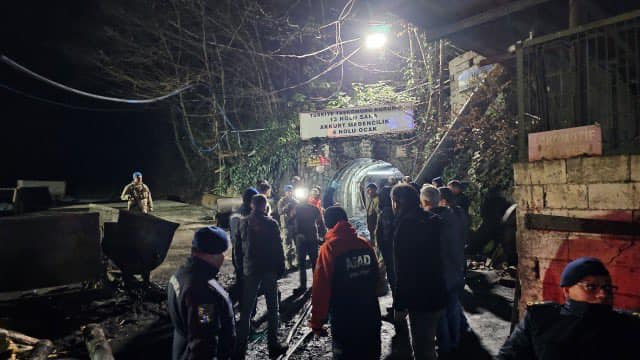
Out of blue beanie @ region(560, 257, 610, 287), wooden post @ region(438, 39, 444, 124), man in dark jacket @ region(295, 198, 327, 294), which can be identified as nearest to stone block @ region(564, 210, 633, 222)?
blue beanie @ region(560, 257, 610, 287)

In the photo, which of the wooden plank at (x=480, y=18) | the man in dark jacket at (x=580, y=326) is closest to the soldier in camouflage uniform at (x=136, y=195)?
the wooden plank at (x=480, y=18)

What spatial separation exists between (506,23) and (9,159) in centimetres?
2905

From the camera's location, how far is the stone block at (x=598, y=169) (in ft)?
12.7

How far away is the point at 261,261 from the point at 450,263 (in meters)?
2.26

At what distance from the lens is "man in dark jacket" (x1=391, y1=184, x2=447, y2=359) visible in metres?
3.77

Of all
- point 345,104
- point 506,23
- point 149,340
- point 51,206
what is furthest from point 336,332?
point 51,206

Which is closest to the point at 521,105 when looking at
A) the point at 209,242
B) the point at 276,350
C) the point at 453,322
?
the point at 453,322

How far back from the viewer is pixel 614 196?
3.93 meters

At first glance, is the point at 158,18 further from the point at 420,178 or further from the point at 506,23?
the point at 506,23

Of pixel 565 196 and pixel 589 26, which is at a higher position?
pixel 589 26

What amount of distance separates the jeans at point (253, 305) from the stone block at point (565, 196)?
3359mm

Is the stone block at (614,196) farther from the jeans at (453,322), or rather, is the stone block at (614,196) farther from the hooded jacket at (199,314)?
the hooded jacket at (199,314)

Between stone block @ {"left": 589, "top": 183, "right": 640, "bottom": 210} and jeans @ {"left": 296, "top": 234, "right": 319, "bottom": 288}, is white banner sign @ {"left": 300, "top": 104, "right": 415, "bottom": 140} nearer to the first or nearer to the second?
jeans @ {"left": 296, "top": 234, "right": 319, "bottom": 288}

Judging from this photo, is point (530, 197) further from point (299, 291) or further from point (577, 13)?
point (299, 291)
